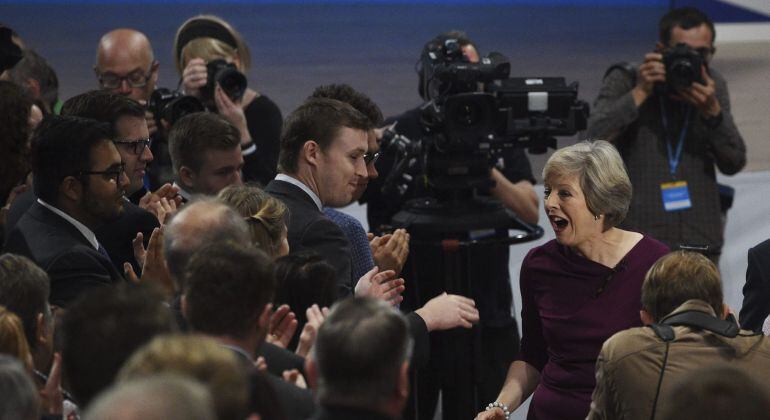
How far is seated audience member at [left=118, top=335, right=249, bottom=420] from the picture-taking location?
2.09 metres

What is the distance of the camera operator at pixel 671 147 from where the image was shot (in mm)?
5809

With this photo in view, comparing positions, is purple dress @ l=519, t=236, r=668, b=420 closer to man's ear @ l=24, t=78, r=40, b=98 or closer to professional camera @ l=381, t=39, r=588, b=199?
professional camera @ l=381, t=39, r=588, b=199

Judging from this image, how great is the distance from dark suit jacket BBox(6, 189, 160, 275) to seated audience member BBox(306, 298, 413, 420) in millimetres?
1805

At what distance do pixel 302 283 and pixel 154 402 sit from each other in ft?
4.60

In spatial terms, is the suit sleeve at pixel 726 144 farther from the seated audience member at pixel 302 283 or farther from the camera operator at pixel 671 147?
the seated audience member at pixel 302 283

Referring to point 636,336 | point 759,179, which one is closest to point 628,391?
point 636,336

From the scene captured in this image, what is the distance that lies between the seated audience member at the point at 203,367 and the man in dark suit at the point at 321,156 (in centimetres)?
182

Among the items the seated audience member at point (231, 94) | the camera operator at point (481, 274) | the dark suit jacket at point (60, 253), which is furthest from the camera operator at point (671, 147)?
the dark suit jacket at point (60, 253)

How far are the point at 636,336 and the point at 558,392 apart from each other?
750mm

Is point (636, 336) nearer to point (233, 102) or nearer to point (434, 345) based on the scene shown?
point (434, 345)

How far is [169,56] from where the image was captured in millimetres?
14250

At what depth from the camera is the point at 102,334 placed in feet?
7.86

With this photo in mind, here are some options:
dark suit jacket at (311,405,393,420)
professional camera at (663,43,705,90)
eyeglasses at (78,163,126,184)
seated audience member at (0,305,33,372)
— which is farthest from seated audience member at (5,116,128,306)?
professional camera at (663,43,705,90)

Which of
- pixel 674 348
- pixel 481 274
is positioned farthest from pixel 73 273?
pixel 481 274
